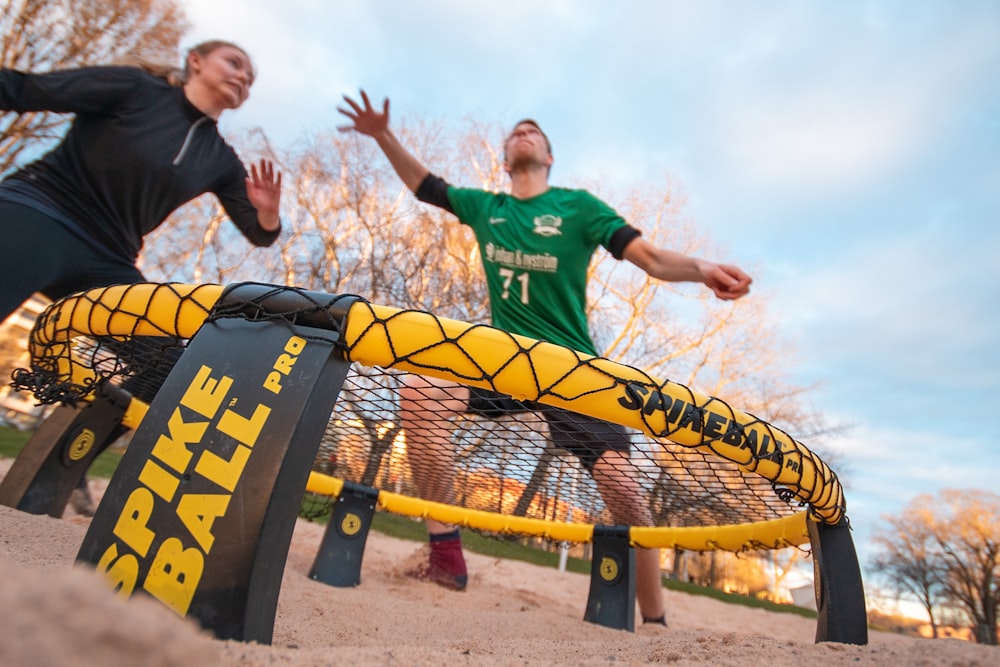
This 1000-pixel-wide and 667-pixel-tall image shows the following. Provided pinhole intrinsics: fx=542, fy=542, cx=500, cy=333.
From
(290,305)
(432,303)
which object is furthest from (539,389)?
(432,303)

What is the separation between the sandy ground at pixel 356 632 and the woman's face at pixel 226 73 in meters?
1.53

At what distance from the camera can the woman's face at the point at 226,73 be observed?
2.00 metres

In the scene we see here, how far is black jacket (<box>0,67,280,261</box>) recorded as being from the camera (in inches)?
64.7

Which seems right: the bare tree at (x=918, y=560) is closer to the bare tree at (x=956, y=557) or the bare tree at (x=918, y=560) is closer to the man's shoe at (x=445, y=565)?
the bare tree at (x=956, y=557)

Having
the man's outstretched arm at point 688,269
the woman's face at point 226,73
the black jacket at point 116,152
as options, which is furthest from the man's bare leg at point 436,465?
the woman's face at point 226,73

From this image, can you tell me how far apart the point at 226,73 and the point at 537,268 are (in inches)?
53.7

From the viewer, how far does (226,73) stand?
2008 millimetres

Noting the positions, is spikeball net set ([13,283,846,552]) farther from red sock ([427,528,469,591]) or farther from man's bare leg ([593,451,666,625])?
red sock ([427,528,469,591])

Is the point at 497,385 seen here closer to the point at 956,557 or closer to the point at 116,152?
the point at 116,152

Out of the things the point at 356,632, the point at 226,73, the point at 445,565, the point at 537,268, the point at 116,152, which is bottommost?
the point at 356,632

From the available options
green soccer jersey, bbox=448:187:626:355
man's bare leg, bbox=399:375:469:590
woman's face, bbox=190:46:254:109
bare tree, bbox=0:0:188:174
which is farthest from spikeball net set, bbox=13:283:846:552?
bare tree, bbox=0:0:188:174

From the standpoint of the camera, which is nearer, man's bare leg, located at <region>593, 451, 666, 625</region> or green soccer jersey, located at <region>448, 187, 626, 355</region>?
man's bare leg, located at <region>593, 451, 666, 625</region>

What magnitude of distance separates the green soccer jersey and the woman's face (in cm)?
111

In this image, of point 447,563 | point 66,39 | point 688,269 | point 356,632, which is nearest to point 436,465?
point 356,632
